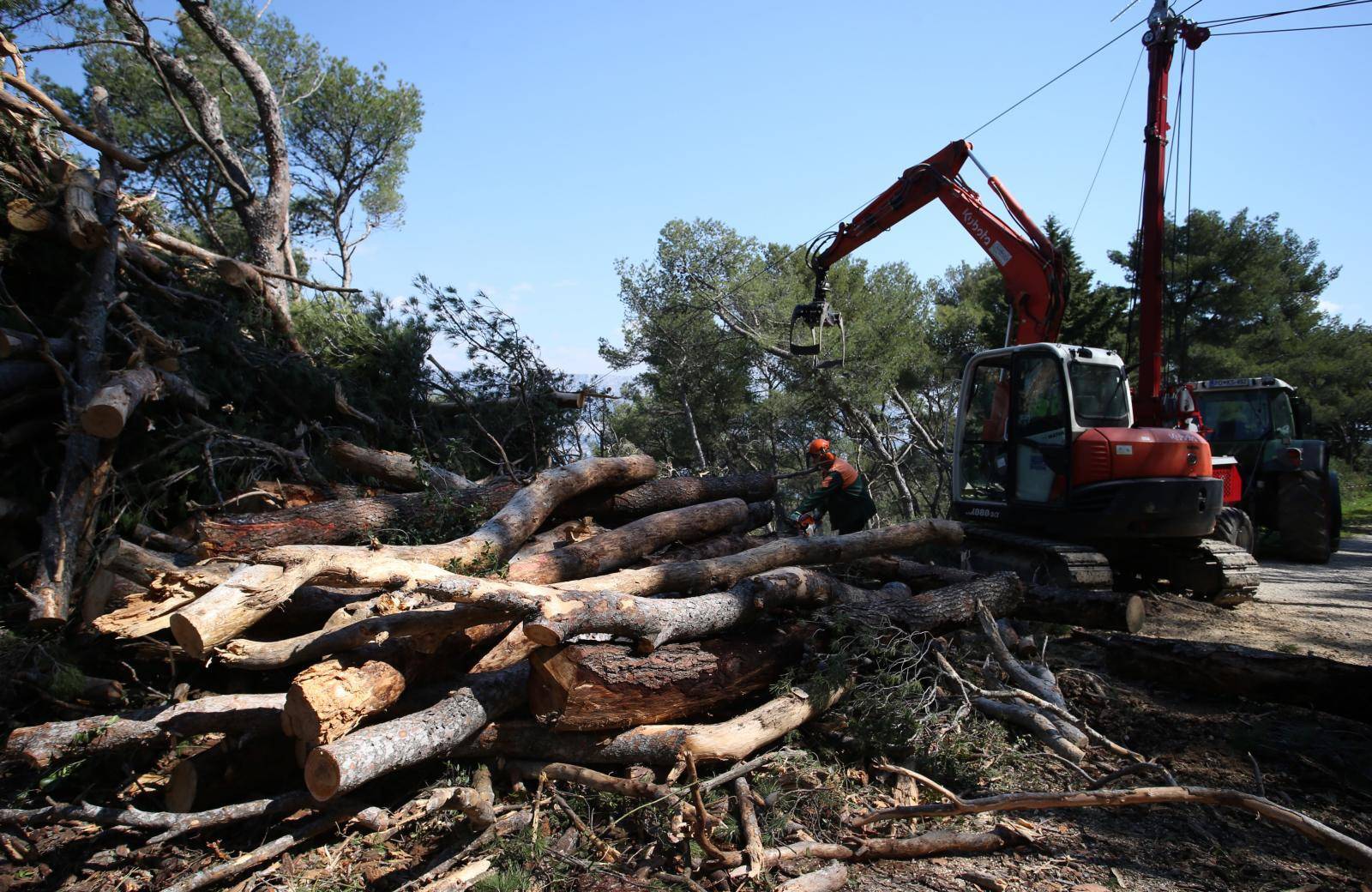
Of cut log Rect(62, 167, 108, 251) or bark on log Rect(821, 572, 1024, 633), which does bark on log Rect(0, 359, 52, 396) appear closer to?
cut log Rect(62, 167, 108, 251)

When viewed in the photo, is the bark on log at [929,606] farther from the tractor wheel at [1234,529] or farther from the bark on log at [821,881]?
the tractor wheel at [1234,529]

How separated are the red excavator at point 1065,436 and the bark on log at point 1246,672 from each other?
1474 mm

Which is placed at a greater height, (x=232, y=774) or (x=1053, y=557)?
(x=1053, y=557)

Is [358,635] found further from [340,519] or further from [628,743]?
[340,519]

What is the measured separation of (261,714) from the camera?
3398 mm

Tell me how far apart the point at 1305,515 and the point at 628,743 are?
1138 centimetres

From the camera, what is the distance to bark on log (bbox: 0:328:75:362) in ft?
16.5

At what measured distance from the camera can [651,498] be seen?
20.8ft

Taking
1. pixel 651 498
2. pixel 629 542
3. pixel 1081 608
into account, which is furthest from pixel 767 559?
pixel 1081 608

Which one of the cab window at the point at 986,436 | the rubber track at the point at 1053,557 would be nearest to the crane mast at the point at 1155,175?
the cab window at the point at 986,436

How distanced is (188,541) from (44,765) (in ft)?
6.57

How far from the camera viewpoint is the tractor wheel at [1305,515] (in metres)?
10.5

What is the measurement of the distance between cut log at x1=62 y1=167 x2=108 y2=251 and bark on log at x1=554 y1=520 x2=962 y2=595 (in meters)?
4.62

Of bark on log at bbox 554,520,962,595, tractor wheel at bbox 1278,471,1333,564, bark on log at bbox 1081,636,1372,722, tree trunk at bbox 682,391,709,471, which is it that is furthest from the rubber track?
tree trunk at bbox 682,391,709,471
